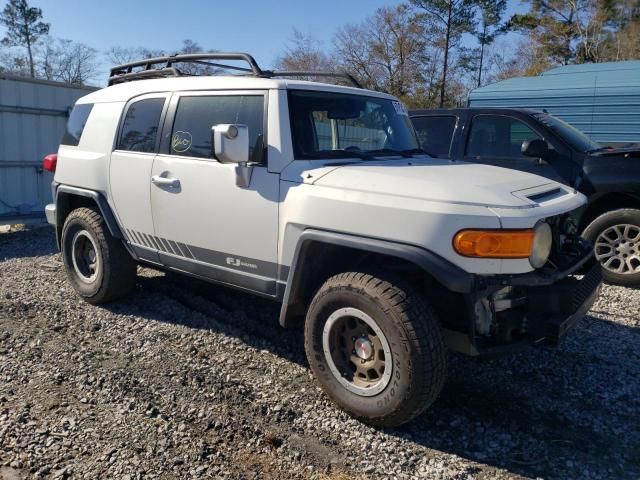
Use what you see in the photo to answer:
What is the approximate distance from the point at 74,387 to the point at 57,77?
47.5 metres

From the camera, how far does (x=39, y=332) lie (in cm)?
452

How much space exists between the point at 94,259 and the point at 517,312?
384 centimetres

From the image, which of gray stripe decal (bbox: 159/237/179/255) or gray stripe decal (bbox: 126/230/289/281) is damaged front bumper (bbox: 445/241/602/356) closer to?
gray stripe decal (bbox: 126/230/289/281)

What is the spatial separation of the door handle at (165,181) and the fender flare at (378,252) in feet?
4.16

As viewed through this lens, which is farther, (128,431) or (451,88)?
(451,88)

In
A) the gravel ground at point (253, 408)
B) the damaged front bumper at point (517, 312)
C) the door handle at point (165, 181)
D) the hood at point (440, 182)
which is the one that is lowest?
the gravel ground at point (253, 408)

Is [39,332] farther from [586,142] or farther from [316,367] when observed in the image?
[586,142]

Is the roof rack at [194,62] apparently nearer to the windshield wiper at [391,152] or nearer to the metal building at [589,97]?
the windshield wiper at [391,152]

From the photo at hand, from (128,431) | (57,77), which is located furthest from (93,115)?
(57,77)

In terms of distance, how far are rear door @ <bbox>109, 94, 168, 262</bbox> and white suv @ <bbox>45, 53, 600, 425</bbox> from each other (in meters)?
0.02

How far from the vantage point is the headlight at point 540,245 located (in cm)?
301

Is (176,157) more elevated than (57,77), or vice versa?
(57,77)

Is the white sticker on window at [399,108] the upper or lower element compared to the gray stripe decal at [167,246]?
upper

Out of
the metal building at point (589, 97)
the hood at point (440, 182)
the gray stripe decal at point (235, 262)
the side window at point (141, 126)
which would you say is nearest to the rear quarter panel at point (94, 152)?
the side window at point (141, 126)
